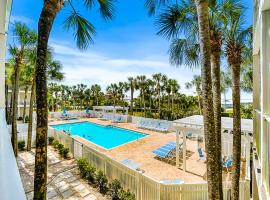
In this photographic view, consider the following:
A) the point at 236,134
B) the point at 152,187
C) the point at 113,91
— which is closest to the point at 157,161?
the point at 152,187

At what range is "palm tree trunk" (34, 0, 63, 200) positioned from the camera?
135 inches

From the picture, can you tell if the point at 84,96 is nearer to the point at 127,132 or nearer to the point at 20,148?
the point at 127,132

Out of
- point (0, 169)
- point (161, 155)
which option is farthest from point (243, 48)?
point (161, 155)

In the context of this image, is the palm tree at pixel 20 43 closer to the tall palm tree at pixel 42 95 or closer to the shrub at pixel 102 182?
the shrub at pixel 102 182

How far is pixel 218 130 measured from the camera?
555 cm

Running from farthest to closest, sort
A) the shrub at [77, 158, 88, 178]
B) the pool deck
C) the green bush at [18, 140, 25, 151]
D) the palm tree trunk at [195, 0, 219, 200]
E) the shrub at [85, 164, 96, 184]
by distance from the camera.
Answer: the green bush at [18, 140, 25, 151]
the pool deck
the shrub at [77, 158, 88, 178]
the shrub at [85, 164, 96, 184]
the palm tree trunk at [195, 0, 219, 200]

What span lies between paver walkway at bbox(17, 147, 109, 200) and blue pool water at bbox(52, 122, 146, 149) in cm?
623

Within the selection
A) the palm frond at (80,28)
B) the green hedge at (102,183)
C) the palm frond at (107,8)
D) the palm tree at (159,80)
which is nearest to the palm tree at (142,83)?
the palm tree at (159,80)

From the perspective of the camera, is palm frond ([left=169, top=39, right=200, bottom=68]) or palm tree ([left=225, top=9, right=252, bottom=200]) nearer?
palm tree ([left=225, top=9, right=252, bottom=200])

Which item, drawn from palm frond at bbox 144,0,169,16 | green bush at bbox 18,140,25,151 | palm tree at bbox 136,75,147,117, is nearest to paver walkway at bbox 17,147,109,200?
green bush at bbox 18,140,25,151

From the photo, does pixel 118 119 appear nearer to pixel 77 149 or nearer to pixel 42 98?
pixel 77 149

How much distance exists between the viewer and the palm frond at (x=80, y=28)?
4.80 metres

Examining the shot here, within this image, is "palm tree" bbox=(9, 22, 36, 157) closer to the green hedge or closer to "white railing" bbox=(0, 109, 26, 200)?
the green hedge

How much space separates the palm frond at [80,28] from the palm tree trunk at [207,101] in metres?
2.77
